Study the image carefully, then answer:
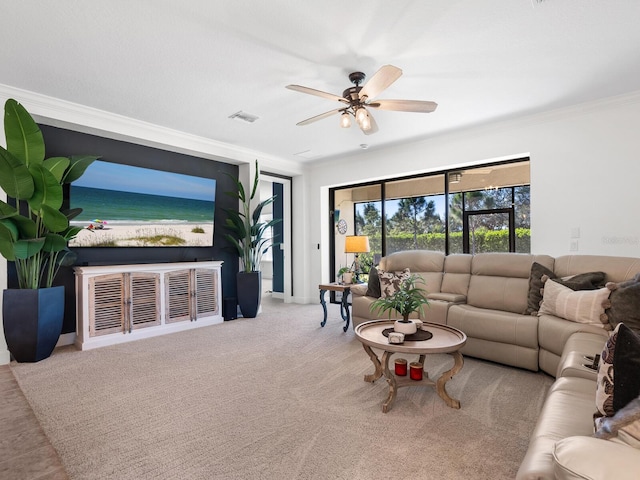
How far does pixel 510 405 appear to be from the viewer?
2.42 meters

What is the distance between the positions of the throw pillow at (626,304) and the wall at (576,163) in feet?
3.95

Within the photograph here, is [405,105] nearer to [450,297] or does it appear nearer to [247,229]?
[450,297]

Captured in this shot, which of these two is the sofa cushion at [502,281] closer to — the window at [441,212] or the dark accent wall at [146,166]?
the window at [441,212]

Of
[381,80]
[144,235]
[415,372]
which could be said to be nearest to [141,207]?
[144,235]

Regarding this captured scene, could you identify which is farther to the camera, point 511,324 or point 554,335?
point 511,324

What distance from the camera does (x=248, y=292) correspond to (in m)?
5.29

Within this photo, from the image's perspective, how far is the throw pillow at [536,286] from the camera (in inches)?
130

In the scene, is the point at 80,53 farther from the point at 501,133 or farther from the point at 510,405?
the point at 501,133

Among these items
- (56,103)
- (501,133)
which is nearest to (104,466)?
(56,103)

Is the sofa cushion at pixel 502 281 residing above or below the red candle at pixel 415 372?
above

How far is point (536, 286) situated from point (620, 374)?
2619 millimetres

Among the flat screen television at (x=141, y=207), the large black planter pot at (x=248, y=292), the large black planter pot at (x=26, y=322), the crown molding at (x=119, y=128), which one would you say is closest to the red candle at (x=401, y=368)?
the large black planter pot at (x=248, y=292)

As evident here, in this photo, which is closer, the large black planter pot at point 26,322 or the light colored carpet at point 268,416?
the light colored carpet at point 268,416

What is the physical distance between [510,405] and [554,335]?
0.81 m
